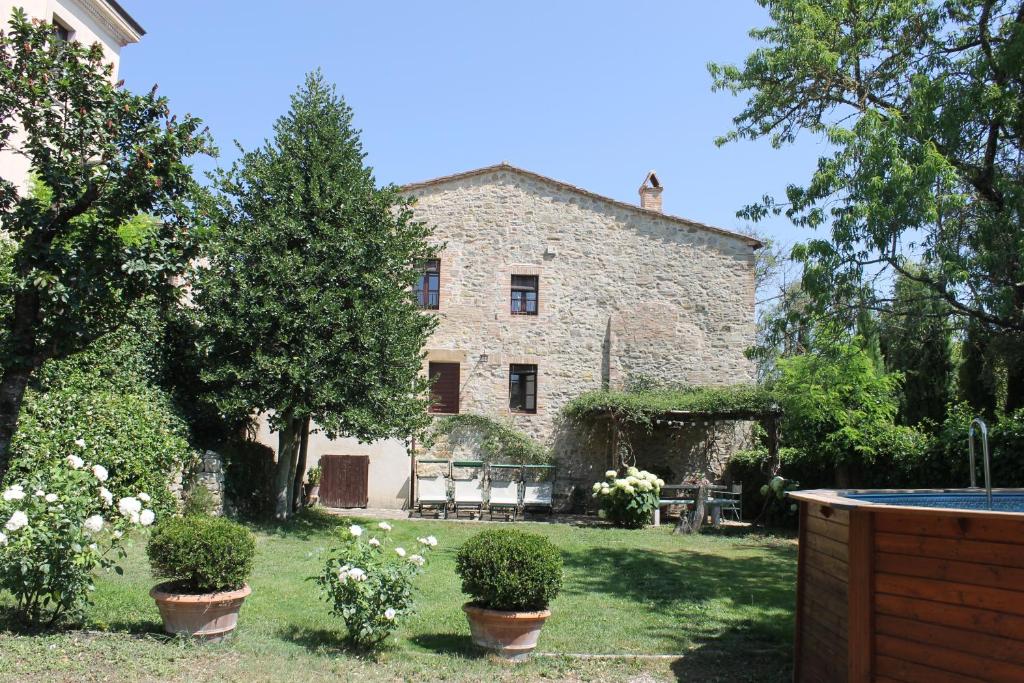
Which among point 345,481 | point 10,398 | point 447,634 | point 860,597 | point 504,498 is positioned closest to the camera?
point 860,597

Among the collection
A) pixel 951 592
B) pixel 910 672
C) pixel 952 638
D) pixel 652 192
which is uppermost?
pixel 652 192

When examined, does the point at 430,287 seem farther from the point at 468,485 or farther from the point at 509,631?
the point at 509,631

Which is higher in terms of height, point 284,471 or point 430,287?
point 430,287

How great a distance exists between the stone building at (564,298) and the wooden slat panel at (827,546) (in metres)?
12.5

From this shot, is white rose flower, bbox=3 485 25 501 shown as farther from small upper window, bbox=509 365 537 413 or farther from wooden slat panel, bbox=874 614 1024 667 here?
small upper window, bbox=509 365 537 413

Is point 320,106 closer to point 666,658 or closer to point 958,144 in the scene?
point 958,144

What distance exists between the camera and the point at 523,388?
1809 cm

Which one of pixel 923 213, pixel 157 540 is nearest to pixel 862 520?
pixel 157 540

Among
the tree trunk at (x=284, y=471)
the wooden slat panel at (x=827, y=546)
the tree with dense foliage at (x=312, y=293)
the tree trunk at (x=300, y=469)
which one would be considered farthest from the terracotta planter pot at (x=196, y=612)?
the tree trunk at (x=300, y=469)

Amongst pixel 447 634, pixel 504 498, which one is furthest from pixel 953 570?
pixel 504 498

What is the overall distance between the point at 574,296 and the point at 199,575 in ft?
44.8

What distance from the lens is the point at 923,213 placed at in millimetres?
8555

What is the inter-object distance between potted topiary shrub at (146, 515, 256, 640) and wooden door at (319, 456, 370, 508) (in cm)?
1130

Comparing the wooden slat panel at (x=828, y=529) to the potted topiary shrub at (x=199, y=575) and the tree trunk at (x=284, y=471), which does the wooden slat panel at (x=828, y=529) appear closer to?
the potted topiary shrub at (x=199, y=575)
